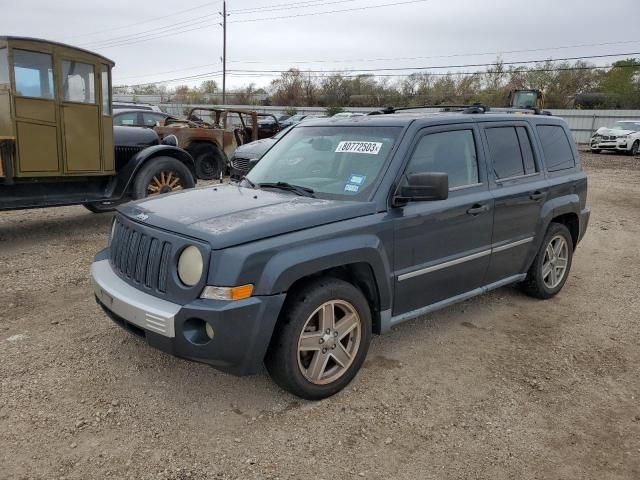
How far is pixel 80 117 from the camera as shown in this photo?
7008 millimetres

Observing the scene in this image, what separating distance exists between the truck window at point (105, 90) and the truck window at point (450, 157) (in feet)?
17.1

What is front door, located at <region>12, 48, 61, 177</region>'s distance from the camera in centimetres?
635

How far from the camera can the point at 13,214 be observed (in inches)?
339

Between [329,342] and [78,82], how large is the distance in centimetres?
558

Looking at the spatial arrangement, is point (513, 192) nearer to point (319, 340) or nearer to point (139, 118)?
point (319, 340)

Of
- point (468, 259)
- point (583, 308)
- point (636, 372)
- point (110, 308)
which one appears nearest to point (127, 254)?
point (110, 308)

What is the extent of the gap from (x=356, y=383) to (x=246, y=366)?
93cm

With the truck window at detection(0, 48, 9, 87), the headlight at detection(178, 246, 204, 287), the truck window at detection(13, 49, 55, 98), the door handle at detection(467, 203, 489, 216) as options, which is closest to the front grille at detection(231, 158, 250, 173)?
the truck window at detection(13, 49, 55, 98)

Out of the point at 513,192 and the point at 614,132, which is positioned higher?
the point at 614,132

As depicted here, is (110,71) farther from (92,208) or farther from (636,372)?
(636,372)

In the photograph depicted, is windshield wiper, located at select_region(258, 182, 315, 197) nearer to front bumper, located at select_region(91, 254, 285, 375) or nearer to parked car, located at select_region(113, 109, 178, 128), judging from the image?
front bumper, located at select_region(91, 254, 285, 375)

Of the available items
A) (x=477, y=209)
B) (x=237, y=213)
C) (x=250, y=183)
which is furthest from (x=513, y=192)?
(x=237, y=213)

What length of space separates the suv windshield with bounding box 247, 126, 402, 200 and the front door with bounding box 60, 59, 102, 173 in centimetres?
374

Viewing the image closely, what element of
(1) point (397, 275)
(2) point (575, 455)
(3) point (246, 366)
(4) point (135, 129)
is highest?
(4) point (135, 129)
